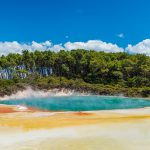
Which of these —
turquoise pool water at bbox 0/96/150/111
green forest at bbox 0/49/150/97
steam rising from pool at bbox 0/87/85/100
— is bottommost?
turquoise pool water at bbox 0/96/150/111

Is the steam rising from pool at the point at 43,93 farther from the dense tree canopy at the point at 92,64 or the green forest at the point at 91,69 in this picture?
the dense tree canopy at the point at 92,64

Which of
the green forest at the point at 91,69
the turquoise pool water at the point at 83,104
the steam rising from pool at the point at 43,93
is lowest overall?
the turquoise pool water at the point at 83,104

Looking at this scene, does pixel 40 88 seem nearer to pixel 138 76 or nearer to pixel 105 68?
pixel 105 68

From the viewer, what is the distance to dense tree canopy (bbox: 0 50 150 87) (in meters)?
79.8

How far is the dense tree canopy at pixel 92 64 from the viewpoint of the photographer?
79.8 metres

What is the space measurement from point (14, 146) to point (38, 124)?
5.24m

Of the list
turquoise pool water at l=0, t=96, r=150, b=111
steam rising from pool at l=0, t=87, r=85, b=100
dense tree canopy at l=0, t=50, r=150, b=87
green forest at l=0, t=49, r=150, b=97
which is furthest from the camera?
dense tree canopy at l=0, t=50, r=150, b=87

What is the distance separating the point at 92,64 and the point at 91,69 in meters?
2.44

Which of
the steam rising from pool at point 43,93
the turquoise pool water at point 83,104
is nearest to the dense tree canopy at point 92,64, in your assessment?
the steam rising from pool at point 43,93

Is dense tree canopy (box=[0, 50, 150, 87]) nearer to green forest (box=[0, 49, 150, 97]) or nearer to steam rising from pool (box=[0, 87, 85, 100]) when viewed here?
green forest (box=[0, 49, 150, 97])

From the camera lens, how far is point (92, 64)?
83.3 metres

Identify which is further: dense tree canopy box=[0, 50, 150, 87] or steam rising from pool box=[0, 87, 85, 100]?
dense tree canopy box=[0, 50, 150, 87]

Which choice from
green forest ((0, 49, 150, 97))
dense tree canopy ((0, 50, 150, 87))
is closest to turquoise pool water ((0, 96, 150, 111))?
green forest ((0, 49, 150, 97))

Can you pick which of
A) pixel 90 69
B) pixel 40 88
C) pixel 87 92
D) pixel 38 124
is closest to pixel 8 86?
pixel 40 88
